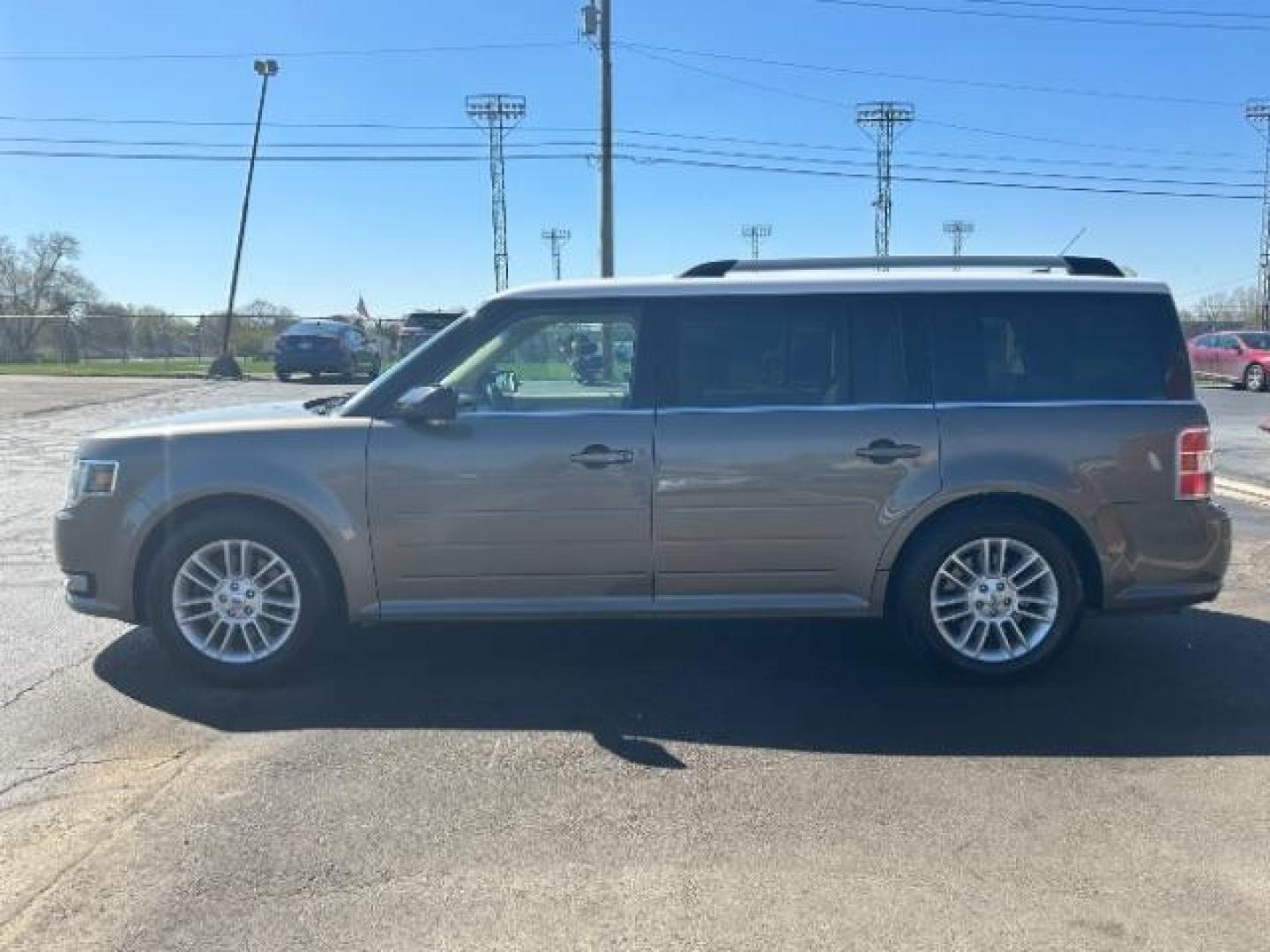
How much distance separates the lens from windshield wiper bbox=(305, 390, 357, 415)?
5.27 m

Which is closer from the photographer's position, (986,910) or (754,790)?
(986,910)

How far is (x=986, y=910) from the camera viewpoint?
2996 millimetres

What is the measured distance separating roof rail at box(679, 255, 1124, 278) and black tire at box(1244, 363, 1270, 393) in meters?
26.7

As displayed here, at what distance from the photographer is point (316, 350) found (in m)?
27.0

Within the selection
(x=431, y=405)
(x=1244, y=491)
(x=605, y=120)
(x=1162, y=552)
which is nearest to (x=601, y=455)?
(x=431, y=405)

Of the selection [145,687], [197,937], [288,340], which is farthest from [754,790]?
[288,340]

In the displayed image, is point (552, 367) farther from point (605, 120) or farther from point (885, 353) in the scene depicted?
point (605, 120)

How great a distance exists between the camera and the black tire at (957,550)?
15.9 ft

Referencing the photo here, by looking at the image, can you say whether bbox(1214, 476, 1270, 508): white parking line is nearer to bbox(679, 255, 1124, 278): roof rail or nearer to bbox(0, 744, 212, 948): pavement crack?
bbox(679, 255, 1124, 278): roof rail

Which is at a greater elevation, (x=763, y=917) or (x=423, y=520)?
(x=423, y=520)

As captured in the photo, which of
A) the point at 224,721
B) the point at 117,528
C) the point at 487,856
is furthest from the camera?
the point at 117,528

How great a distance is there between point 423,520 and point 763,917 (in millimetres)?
2429

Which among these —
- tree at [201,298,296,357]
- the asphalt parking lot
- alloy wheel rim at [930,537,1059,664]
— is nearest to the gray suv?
alloy wheel rim at [930,537,1059,664]

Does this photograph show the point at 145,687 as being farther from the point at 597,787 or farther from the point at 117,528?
the point at 597,787
